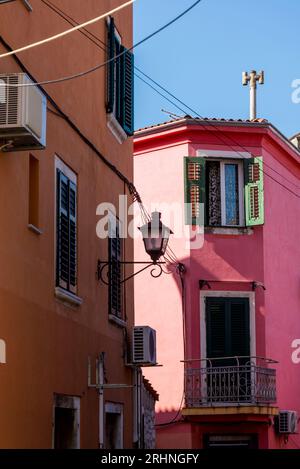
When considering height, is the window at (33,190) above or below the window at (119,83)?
below

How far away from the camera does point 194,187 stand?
22859mm

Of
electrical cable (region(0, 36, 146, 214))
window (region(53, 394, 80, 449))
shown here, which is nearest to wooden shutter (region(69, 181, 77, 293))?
electrical cable (region(0, 36, 146, 214))

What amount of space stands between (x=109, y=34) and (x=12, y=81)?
5576 millimetres

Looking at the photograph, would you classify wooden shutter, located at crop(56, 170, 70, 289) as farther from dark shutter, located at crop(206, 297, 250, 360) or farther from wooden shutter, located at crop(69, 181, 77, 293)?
dark shutter, located at crop(206, 297, 250, 360)

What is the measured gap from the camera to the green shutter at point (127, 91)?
1605 centimetres

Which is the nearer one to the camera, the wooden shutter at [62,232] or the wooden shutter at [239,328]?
the wooden shutter at [62,232]

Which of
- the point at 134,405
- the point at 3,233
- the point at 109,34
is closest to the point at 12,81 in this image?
the point at 3,233

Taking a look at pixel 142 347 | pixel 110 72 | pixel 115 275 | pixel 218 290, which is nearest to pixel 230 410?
pixel 218 290

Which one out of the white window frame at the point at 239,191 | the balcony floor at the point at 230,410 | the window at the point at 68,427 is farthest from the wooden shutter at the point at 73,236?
the white window frame at the point at 239,191

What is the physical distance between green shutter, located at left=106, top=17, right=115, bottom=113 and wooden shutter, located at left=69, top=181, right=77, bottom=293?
253cm

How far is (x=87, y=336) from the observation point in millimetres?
13289

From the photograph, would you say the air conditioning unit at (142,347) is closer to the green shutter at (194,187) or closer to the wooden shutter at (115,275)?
the wooden shutter at (115,275)

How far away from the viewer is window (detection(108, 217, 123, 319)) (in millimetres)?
14867

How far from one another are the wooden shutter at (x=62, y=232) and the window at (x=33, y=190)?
76 cm
